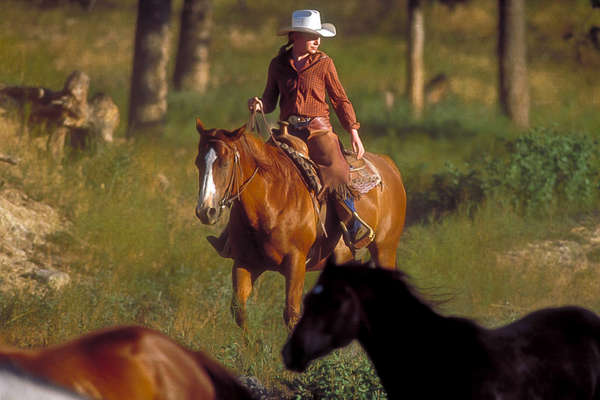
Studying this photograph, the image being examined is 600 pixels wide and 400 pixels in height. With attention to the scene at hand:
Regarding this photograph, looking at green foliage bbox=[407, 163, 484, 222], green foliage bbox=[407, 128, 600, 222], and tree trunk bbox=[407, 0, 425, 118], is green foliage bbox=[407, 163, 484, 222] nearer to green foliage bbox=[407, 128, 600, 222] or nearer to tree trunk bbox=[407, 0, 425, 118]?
green foliage bbox=[407, 128, 600, 222]

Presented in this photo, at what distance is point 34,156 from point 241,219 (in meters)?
4.62

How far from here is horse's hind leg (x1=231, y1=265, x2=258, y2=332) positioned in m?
7.27

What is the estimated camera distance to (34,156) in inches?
433

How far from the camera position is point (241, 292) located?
7289mm

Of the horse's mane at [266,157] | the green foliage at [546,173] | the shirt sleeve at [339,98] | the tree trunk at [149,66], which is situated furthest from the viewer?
the tree trunk at [149,66]

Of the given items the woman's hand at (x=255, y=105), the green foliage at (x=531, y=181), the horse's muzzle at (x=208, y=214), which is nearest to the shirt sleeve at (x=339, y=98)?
the woman's hand at (x=255, y=105)

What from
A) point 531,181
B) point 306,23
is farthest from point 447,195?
point 306,23

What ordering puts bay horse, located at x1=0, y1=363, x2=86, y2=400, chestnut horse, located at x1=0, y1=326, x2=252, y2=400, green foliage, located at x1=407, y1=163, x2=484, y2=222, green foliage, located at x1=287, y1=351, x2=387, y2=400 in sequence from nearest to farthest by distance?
bay horse, located at x1=0, y1=363, x2=86, y2=400 < chestnut horse, located at x1=0, y1=326, x2=252, y2=400 < green foliage, located at x1=287, y1=351, x2=387, y2=400 < green foliage, located at x1=407, y1=163, x2=484, y2=222

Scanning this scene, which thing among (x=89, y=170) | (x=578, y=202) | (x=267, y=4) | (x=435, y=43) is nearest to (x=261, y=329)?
(x=89, y=170)

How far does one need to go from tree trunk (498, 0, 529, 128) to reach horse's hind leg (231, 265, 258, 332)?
12.2 meters

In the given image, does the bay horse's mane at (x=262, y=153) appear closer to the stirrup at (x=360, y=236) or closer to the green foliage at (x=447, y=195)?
the stirrup at (x=360, y=236)

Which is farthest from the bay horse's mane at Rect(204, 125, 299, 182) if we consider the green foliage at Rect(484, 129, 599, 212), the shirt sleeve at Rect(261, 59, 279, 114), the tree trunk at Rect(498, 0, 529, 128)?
the tree trunk at Rect(498, 0, 529, 128)

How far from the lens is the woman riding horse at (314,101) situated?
7.58 m

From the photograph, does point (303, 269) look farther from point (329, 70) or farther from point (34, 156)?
point (34, 156)
